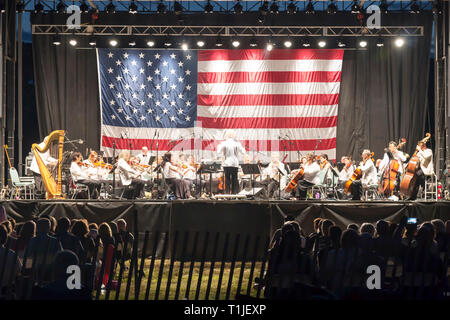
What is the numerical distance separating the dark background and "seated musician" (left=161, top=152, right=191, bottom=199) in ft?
15.4

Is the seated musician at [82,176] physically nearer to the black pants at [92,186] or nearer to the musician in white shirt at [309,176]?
the black pants at [92,186]

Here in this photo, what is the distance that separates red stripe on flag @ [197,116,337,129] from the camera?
57.7ft

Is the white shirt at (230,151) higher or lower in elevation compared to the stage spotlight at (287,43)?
lower

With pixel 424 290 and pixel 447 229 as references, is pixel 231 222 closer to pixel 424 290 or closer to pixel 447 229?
pixel 447 229

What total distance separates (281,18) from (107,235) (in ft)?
40.8

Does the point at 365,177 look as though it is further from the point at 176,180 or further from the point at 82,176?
the point at 82,176

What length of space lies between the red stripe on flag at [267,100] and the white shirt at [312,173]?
424 cm

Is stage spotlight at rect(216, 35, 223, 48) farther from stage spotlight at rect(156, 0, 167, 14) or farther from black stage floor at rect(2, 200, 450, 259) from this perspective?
black stage floor at rect(2, 200, 450, 259)

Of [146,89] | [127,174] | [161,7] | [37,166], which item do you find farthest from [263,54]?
[37,166]

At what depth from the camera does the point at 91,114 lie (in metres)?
18.2

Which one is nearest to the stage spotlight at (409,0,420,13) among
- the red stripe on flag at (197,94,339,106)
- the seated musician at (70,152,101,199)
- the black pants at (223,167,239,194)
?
the red stripe on flag at (197,94,339,106)

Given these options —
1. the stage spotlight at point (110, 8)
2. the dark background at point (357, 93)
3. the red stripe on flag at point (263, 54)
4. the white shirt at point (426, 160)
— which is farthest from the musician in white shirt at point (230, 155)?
the stage spotlight at point (110, 8)

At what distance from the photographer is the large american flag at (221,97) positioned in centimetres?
1752
